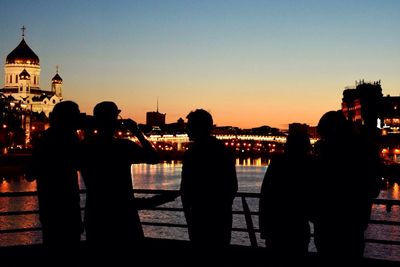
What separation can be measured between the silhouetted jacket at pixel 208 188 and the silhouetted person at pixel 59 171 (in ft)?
2.87

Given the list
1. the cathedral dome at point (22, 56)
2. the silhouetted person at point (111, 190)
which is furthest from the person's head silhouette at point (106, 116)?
the cathedral dome at point (22, 56)

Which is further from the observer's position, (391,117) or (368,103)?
(391,117)

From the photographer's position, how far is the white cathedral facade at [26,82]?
161m

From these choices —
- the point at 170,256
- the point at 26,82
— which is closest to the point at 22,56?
the point at 26,82

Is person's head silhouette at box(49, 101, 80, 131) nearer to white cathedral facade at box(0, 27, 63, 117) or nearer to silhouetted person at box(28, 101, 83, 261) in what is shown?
silhouetted person at box(28, 101, 83, 261)

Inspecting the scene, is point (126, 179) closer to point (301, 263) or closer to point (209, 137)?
point (209, 137)

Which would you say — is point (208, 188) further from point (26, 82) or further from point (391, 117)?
point (26, 82)

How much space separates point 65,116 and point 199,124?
1.00 metres

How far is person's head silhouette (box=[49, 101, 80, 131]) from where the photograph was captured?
4.88 metres

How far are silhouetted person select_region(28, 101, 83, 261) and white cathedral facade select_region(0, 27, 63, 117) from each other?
155045 mm

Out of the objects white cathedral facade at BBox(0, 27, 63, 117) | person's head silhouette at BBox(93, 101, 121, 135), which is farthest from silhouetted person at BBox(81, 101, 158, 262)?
white cathedral facade at BBox(0, 27, 63, 117)

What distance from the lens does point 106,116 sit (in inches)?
183

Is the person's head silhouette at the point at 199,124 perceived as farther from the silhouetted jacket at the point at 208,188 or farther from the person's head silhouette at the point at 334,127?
the person's head silhouette at the point at 334,127

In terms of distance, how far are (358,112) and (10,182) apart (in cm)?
7915
